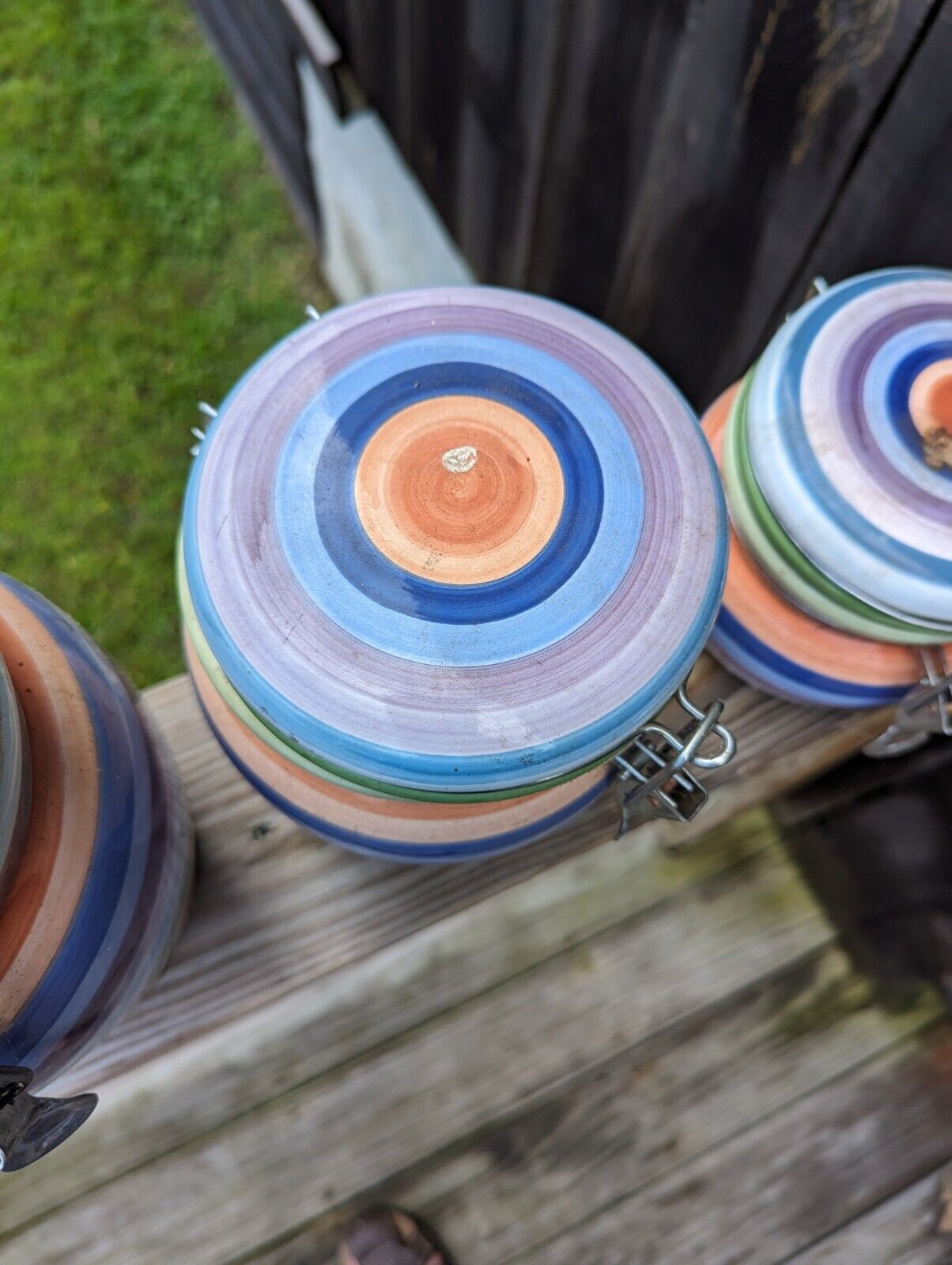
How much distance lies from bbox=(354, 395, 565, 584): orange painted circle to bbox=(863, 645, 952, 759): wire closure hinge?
317 millimetres

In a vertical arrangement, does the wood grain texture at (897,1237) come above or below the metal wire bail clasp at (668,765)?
below

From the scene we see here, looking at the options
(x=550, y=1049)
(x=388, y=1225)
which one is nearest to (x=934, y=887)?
(x=550, y=1049)

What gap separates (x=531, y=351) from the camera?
0.52 m

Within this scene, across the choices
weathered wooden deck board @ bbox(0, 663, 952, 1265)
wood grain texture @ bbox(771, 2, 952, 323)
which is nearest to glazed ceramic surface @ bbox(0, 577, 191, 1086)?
weathered wooden deck board @ bbox(0, 663, 952, 1265)

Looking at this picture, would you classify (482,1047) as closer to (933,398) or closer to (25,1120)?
(25,1120)

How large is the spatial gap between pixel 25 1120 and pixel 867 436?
579 mm

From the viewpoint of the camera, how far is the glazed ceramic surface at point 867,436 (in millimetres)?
539

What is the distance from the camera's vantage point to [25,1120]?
45 cm

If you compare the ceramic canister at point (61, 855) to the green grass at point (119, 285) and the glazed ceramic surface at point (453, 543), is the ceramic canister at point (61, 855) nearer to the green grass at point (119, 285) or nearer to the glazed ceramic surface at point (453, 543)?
the glazed ceramic surface at point (453, 543)

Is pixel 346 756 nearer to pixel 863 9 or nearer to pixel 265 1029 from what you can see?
pixel 265 1029

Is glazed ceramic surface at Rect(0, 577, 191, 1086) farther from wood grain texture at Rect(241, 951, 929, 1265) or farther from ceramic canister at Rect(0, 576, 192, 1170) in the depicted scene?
wood grain texture at Rect(241, 951, 929, 1265)

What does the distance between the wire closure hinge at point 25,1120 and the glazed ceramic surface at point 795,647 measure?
50 cm

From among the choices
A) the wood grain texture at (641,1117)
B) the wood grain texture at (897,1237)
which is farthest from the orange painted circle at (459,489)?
the wood grain texture at (897,1237)

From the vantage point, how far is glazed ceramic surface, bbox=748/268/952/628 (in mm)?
539
